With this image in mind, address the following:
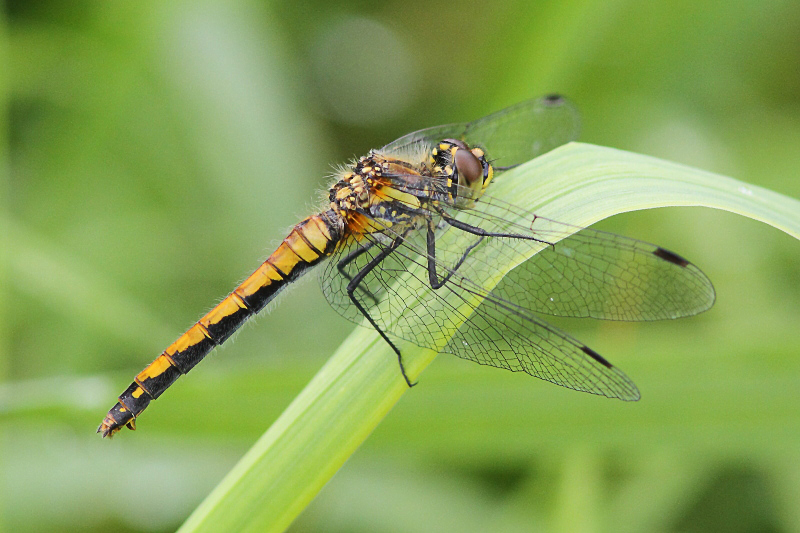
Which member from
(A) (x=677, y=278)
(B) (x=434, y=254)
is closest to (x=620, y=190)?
(A) (x=677, y=278)

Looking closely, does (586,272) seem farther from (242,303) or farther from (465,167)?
(242,303)

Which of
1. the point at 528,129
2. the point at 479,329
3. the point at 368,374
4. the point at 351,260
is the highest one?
the point at 528,129

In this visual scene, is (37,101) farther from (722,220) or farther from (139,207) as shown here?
(722,220)

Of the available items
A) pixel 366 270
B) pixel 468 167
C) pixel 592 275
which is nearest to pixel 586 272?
pixel 592 275

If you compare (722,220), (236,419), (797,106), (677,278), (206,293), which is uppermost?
(797,106)

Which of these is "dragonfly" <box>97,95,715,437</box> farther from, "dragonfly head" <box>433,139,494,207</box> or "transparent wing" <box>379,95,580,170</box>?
"transparent wing" <box>379,95,580,170</box>

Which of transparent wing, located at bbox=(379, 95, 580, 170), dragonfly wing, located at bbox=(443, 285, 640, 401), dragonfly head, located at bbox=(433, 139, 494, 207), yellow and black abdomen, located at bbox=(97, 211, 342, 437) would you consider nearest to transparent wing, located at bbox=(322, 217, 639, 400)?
dragonfly wing, located at bbox=(443, 285, 640, 401)
